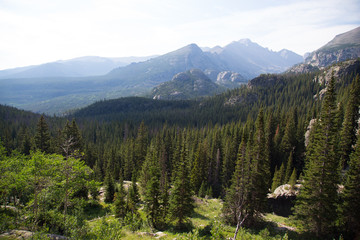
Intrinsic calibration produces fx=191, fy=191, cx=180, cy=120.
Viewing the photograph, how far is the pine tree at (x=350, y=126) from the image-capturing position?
4709cm

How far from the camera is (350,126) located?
4853cm

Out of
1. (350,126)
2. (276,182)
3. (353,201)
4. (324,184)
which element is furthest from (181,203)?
(350,126)

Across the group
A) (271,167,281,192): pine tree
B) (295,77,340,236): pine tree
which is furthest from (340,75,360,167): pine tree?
(295,77,340,236): pine tree

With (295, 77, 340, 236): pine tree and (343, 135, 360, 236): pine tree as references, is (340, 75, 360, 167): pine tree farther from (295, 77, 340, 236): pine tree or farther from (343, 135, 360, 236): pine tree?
(295, 77, 340, 236): pine tree

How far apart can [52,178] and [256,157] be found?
28536 mm

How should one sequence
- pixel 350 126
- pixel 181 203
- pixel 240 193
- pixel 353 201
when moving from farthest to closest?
1. pixel 350 126
2. pixel 181 203
3. pixel 240 193
4. pixel 353 201

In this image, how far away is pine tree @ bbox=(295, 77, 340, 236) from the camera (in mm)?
24594

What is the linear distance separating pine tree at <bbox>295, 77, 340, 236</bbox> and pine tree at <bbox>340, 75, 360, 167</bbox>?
26.7 meters

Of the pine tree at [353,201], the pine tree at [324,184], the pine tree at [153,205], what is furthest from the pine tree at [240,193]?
the pine tree at [353,201]

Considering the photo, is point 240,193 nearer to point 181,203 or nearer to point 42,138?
point 181,203

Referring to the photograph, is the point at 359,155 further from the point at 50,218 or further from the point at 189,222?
the point at 50,218

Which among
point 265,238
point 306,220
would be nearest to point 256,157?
point 306,220

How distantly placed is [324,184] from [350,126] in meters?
34.5

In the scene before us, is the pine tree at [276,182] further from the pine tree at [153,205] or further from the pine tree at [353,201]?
the pine tree at [153,205]
